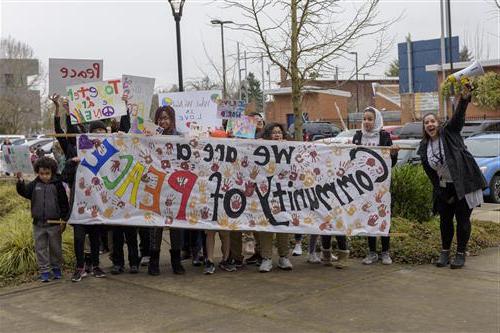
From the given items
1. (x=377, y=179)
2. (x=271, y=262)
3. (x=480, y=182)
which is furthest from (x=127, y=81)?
(x=480, y=182)

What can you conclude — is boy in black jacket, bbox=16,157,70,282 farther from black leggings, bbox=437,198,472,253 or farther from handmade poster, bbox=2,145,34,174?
handmade poster, bbox=2,145,34,174

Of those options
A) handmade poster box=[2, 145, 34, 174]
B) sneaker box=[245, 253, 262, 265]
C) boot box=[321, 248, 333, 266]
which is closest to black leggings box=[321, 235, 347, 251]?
boot box=[321, 248, 333, 266]

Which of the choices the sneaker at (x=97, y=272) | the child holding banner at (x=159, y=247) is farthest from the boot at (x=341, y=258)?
the sneaker at (x=97, y=272)

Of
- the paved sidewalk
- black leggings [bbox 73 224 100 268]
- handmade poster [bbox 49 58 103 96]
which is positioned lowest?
the paved sidewalk

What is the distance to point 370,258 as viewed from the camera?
Result: 6840 millimetres

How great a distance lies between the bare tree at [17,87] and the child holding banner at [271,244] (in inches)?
1956

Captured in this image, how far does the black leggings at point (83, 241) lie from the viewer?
6.19 meters

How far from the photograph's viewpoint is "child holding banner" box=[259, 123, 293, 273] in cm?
649

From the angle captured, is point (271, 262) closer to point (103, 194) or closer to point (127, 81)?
point (103, 194)

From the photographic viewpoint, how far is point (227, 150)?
256 inches

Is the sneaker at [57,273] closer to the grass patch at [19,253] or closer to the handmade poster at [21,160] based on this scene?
the grass patch at [19,253]

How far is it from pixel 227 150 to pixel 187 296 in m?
1.79

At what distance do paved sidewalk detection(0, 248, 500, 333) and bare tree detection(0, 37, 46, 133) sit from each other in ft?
164

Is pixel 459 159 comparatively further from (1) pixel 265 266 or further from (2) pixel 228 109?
(2) pixel 228 109
